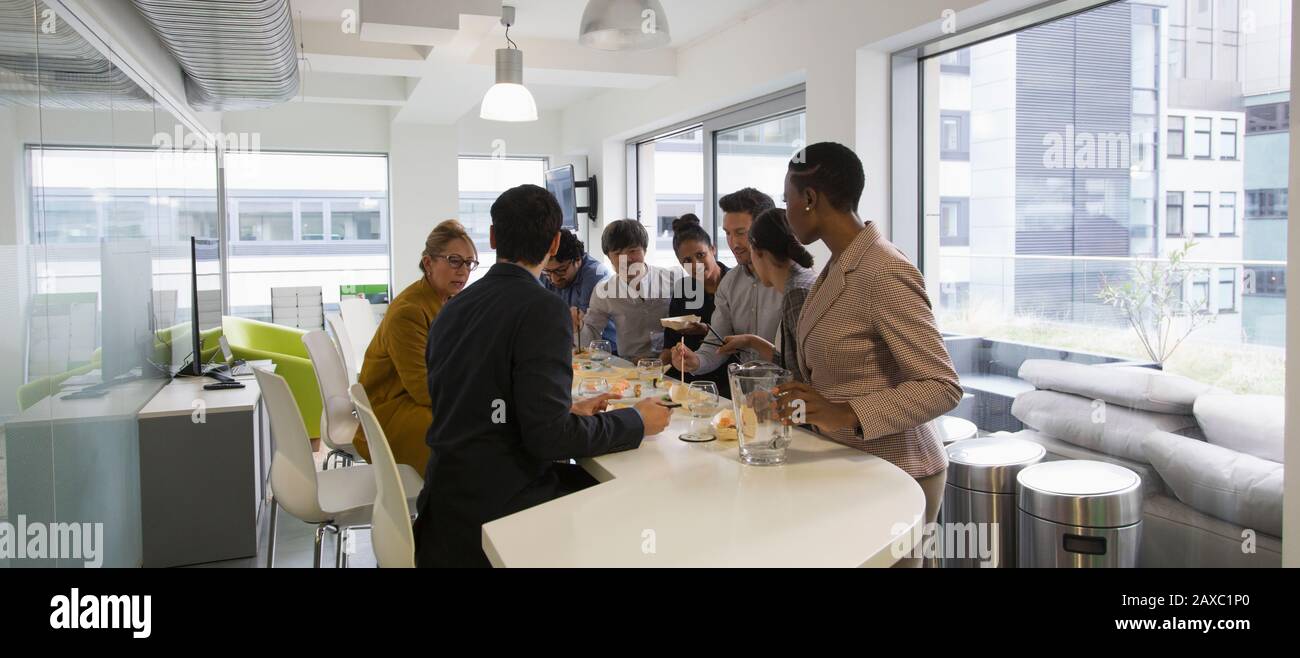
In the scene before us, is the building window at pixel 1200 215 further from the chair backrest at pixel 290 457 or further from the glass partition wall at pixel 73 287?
the glass partition wall at pixel 73 287

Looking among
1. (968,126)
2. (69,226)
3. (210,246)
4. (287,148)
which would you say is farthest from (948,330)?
(287,148)

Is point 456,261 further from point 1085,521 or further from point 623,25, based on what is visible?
point 1085,521

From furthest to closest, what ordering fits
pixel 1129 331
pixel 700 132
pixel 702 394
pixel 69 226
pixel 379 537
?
pixel 700 132 → pixel 1129 331 → pixel 69 226 → pixel 702 394 → pixel 379 537

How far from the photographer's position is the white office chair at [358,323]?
565 cm

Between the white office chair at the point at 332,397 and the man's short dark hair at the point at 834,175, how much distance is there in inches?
87.9

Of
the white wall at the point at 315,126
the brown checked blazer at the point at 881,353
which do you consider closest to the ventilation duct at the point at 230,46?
the white wall at the point at 315,126

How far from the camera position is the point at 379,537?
2.21 m

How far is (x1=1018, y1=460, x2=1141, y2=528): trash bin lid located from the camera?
2.75 metres

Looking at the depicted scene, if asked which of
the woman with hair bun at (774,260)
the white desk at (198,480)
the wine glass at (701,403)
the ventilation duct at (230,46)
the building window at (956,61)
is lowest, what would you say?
the white desk at (198,480)

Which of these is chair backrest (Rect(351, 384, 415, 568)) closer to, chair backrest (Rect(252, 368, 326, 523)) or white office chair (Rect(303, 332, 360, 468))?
chair backrest (Rect(252, 368, 326, 523))

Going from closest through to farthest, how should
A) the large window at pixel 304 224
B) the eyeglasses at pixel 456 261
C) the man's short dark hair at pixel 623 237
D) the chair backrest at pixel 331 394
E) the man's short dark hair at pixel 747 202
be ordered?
the eyeglasses at pixel 456 261, the chair backrest at pixel 331 394, the man's short dark hair at pixel 747 202, the man's short dark hair at pixel 623 237, the large window at pixel 304 224

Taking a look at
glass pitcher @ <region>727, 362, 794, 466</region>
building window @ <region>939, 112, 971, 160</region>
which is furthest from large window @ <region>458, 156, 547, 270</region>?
glass pitcher @ <region>727, 362, 794, 466</region>

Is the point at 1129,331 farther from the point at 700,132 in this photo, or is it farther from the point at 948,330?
the point at 700,132
